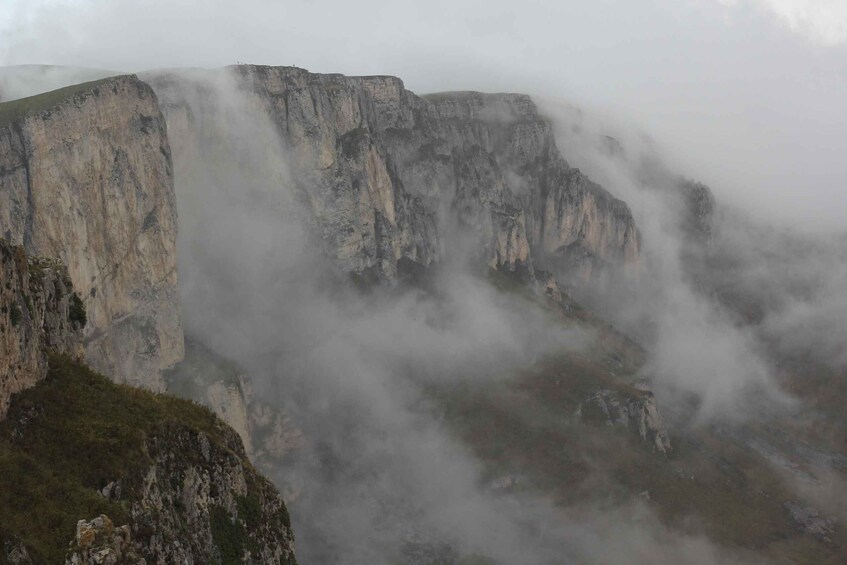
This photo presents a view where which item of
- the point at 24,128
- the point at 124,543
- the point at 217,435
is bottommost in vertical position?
the point at 24,128

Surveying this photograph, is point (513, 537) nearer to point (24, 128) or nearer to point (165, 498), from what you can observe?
point (24, 128)

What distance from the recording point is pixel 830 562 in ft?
585

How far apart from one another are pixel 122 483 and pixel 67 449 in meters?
2.32

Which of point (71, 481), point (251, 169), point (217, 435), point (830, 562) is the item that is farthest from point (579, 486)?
point (71, 481)

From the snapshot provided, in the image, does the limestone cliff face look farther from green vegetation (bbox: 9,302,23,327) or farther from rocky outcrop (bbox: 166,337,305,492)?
green vegetation (bbox: 9,302,23,327)

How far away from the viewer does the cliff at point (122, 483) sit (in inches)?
1041

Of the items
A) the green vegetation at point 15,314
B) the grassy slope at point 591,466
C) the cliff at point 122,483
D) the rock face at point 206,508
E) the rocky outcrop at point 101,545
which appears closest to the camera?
the rocky outcrop at point 101,545

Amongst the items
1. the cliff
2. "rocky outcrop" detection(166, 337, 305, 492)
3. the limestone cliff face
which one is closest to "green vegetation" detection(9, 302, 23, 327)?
the cliff

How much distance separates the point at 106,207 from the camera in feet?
366

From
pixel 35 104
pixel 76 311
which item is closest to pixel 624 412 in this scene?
pixel 35 104

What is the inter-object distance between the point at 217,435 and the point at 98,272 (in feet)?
250

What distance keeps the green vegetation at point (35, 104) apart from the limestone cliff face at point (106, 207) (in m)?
0.17

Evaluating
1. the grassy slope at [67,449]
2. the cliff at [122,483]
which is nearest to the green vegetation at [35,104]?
the cliff at [122,483]

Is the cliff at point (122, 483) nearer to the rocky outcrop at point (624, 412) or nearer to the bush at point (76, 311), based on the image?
the bush at point (76, 311)
